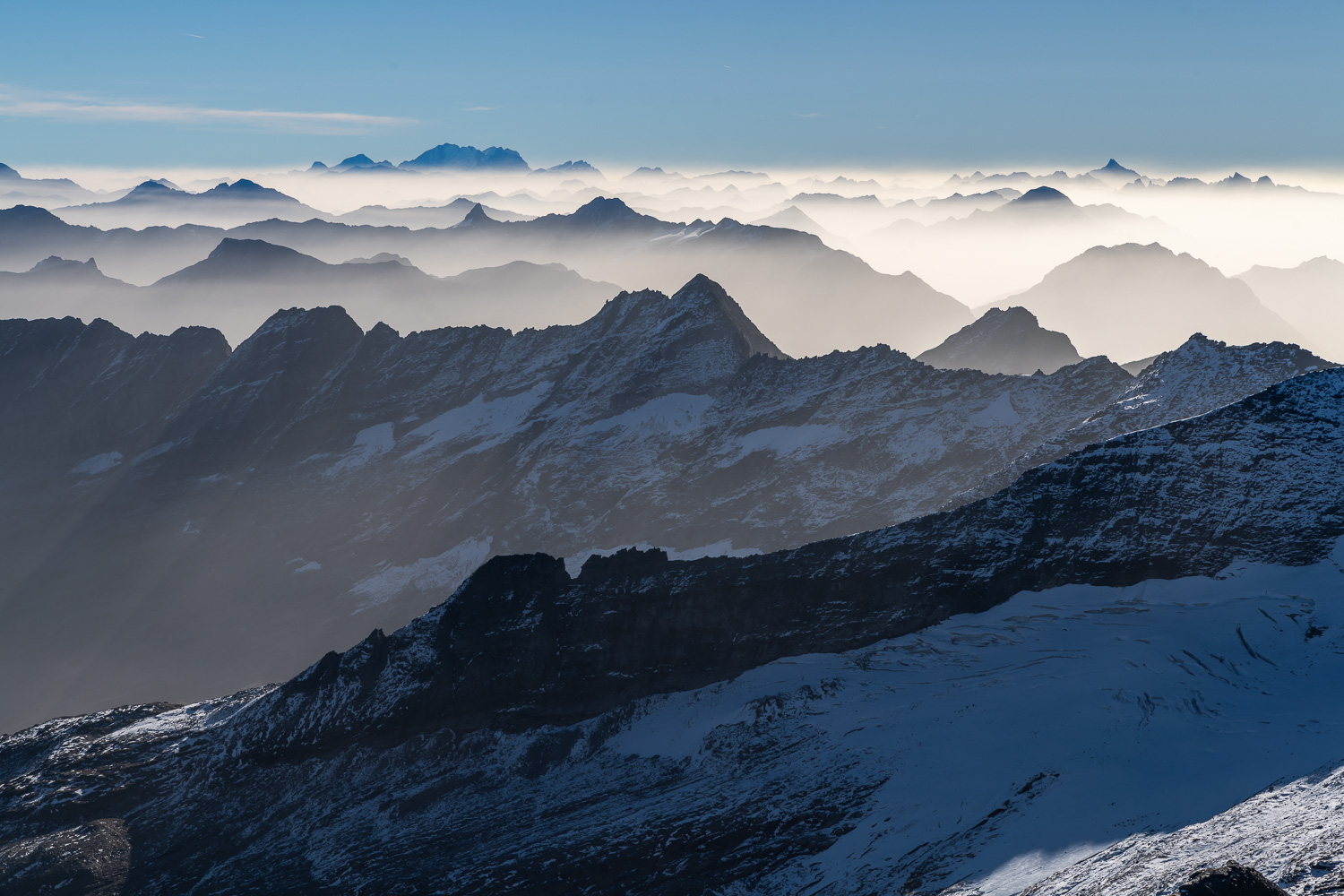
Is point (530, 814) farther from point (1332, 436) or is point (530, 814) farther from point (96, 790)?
point (1332, 436)

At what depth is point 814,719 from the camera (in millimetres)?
110625

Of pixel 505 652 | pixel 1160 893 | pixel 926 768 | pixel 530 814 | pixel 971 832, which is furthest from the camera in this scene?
pixel 505 652

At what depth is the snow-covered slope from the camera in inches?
3679

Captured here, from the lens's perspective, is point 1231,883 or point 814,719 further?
point 814,719

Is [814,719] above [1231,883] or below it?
above

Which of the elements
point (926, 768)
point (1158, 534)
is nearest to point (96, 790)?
point (926, 768)

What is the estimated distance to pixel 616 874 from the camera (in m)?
96.6

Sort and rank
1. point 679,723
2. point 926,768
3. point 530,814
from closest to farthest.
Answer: point 926,768
point 530,814
point 679,723

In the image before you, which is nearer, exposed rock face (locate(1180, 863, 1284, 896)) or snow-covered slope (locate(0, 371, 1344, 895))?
exposed rock face (locate(1180, 863, 1284, 896))

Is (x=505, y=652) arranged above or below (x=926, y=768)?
above

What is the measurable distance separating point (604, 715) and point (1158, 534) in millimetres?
65824

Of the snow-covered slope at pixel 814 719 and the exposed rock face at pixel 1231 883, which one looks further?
the snow-covered slope at pixel 814 719

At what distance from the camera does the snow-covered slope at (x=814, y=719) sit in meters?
93.4

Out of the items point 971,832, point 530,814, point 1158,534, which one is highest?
point 1158,534
